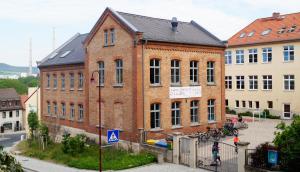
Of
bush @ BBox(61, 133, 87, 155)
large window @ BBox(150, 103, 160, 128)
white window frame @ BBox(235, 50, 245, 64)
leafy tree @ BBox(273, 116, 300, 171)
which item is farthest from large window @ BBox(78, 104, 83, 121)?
white window frame @ BBox(235, 50, 245, 64)

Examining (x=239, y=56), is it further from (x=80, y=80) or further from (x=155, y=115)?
(x=155, y=115)

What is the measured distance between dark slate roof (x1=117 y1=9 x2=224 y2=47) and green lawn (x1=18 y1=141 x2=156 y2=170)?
29.9ft

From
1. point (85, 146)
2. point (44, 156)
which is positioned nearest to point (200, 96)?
point (85, 146)

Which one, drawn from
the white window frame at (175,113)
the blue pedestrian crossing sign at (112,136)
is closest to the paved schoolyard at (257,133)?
the white window frame at (175,113)

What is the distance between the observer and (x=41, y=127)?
3872 centimetres

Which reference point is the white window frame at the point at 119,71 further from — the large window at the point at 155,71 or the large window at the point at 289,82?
the large window at the point at 289,82

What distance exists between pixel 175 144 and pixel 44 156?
13.8m

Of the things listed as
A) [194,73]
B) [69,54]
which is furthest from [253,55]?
[69,54]

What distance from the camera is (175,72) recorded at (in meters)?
31.3

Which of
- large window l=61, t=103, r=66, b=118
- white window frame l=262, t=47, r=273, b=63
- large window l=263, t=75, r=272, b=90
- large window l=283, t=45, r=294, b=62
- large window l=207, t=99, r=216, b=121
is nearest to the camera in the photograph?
large window l=207, t=99, r=216, b=121

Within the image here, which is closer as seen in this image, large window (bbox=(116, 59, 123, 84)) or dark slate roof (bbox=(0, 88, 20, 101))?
large window (bbox=(116, 59, 123, 84))

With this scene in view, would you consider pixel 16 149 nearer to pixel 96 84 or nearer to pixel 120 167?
pixel 96 84

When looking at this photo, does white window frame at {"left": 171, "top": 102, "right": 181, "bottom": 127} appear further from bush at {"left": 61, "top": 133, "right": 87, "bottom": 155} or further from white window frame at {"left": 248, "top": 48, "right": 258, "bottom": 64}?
white window frame at {"left": 248, "top": 48, "right": 258, "bottom": 64}

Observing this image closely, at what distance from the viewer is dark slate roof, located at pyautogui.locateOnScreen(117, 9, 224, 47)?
30297mm
